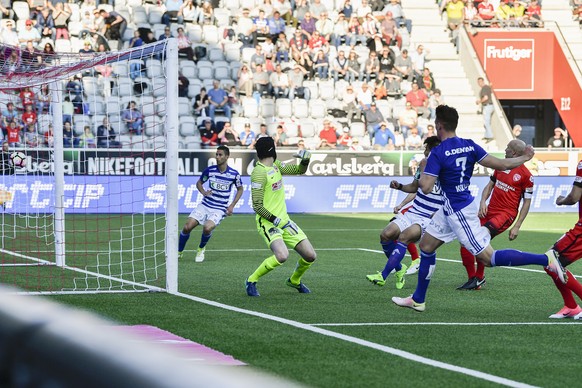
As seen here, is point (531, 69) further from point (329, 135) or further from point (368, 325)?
point (368, 325)

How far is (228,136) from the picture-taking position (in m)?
30.7

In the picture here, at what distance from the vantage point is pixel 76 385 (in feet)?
5.26

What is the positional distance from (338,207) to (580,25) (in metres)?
16.7

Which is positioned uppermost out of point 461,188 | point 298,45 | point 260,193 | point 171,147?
point 298,45

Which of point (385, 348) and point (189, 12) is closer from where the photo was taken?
point (385, 348)

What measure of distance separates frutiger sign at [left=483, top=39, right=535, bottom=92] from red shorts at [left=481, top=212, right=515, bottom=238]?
2685 centimetres

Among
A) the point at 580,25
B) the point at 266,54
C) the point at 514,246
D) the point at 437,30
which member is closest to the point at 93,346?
the point at 514,246

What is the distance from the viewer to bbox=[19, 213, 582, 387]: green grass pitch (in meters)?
6.66

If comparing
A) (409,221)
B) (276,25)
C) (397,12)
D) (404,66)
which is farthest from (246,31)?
(409,221)

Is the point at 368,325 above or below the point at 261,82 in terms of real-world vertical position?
below

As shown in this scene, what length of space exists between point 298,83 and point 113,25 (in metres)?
6.36

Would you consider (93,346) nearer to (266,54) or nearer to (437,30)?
(266,54)

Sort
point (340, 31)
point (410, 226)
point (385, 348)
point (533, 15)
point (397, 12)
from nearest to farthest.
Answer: point (385, 348) → point (410, 226) → point (340, 31) → point (397, 12) → point (533, 15)

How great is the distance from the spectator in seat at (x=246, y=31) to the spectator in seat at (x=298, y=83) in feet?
5.65
